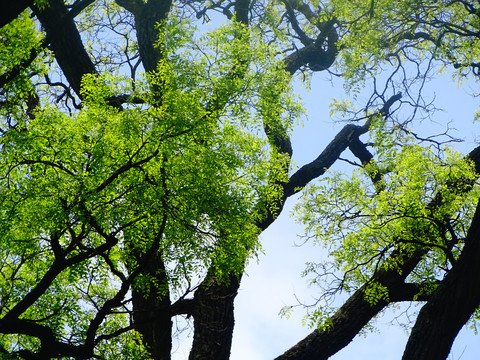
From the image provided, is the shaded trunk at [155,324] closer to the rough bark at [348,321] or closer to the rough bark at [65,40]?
the rough bark at [348,321]

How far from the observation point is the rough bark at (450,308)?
891 centimetres

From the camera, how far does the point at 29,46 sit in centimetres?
911

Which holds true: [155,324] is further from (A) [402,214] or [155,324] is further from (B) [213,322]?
(A) [402,214]

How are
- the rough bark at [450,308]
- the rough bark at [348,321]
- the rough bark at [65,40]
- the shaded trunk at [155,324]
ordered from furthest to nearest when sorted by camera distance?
1. the rough bark at [65,40]
2. the shaded trunk at [155,324]
3. the rough bark at [348,321]
4. the rough bark at [450,308]

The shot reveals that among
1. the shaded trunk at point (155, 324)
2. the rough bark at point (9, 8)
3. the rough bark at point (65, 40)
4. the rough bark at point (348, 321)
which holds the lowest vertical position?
the rough bark at point (348, 321)

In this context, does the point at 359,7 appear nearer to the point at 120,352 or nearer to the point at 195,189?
the point at 195,189

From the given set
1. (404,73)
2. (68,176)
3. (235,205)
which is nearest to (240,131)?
(235,205)

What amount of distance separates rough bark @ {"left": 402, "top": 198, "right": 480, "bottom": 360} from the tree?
0.08 ft

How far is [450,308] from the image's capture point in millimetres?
8984

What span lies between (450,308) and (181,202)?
4869 millimetres

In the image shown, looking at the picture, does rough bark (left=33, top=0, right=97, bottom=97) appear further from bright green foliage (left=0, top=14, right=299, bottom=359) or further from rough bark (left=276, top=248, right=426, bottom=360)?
rough bark (left=276, top=248, right=426, bottom=360)

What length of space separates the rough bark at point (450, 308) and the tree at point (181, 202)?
0.02 meters

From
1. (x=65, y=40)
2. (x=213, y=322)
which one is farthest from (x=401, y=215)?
(x=65, y=40)

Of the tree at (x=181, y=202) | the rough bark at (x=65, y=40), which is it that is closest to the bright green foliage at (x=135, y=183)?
the tree at (x=181, y=202)
